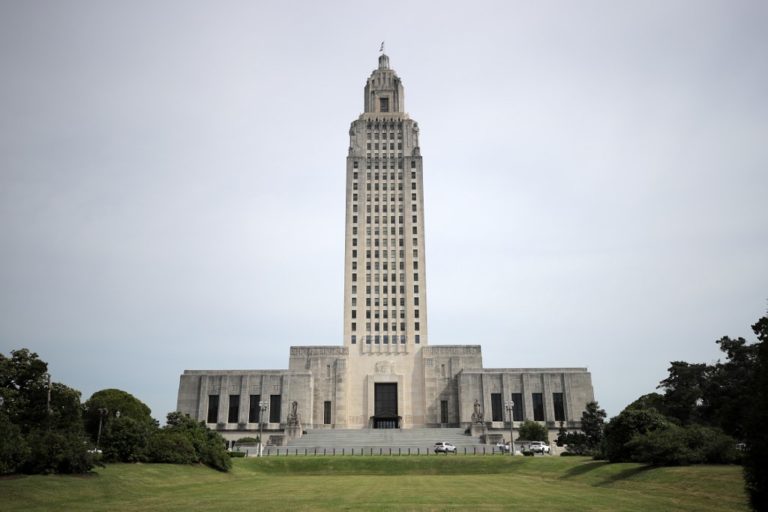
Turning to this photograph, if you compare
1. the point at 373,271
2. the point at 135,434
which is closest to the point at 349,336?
the point at 373,271

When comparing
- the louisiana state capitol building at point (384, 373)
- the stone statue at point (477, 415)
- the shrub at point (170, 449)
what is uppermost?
the louisiana state capitol building at point (384, 373)

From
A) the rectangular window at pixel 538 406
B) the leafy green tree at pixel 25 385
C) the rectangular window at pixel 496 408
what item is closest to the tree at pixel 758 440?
the leafy green tree at pixel 25 385

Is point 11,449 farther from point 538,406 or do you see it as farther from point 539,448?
point 538,406

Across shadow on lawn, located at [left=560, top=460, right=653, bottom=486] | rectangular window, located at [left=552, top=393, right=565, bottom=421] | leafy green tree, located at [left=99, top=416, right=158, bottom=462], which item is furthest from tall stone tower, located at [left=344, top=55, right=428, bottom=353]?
leafy green tree, located at [left=99, top=416, right=158, bottom=462]

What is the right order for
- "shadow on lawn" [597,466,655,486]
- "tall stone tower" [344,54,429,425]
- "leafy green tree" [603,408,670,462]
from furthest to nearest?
1. "tall stone tower" [344,54,429,425]
2. "leafy green tree" [603,408,670,462]
3. "shadow on lawn" [597,466,655,486]

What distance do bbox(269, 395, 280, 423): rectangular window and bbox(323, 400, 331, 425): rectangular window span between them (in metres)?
6.64

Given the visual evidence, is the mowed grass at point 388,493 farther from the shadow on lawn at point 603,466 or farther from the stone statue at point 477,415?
the stone statue at point 477,415

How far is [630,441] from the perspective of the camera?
3331cm

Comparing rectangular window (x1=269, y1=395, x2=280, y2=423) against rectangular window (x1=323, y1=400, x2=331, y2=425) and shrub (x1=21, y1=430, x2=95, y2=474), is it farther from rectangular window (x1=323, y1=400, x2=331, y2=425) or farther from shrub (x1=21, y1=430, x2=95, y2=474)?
shrub (x1=21, y1=430, x2=95, y2=474)

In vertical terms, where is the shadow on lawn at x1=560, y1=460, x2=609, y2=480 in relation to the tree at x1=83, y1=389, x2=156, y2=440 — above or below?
below

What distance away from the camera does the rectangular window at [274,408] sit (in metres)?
80.4

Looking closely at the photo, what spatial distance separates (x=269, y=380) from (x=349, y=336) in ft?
42.0

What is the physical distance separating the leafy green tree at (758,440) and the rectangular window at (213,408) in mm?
75001

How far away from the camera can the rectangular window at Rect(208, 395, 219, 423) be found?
267 feet
